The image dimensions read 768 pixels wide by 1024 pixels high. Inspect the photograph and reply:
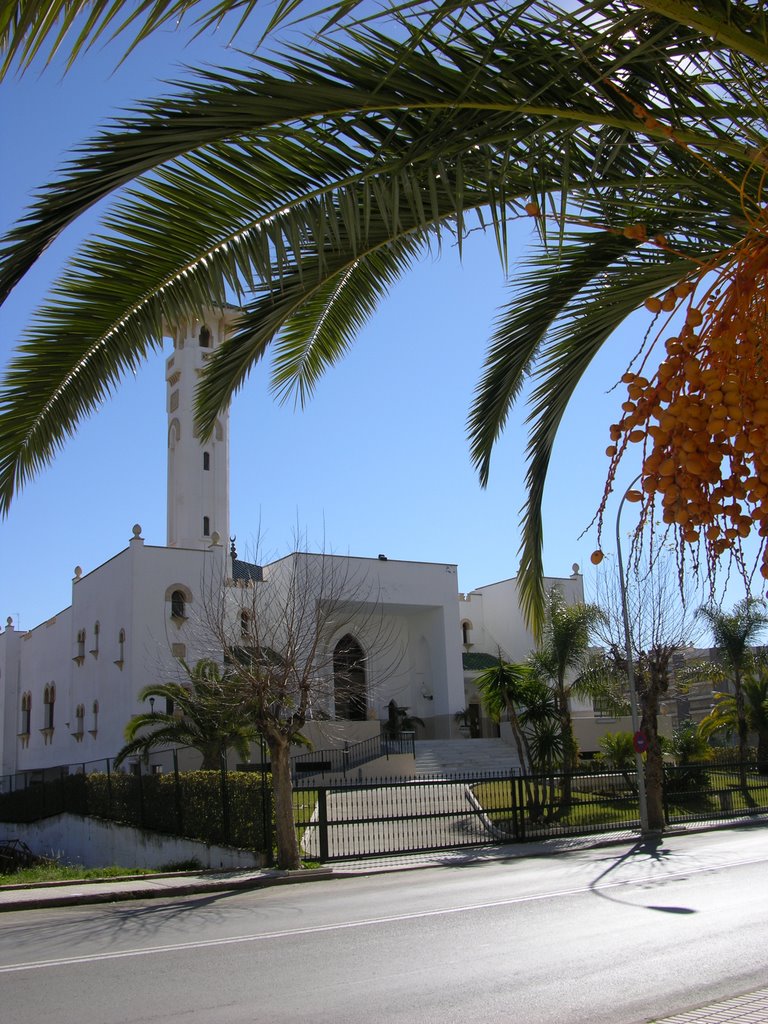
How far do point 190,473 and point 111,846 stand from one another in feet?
69.9

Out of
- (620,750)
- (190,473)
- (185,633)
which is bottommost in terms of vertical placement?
(620,750)

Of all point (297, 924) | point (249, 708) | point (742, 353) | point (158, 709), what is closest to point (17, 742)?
point (158, 709)

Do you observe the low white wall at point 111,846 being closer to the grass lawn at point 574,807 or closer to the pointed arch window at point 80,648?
the grass lawn at point 574,807

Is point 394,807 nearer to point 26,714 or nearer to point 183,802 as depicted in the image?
point 183,802

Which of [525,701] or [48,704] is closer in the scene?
[525,701]

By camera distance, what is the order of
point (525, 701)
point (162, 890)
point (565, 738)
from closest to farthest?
point (162, 890)
point (565, 738)
point (525, 701)

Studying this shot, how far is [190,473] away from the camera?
44.0m

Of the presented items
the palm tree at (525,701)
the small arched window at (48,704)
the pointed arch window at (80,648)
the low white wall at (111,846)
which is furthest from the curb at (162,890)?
the small arched window at (48,704)

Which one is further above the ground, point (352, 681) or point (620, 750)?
point (352, 681)

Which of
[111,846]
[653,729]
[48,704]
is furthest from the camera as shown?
[48,704]

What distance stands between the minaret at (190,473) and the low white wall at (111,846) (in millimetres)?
14604

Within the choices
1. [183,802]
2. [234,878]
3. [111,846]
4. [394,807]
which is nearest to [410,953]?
[234,878]

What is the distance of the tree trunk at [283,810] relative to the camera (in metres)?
18.2

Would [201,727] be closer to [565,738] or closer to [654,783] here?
[565,738]
